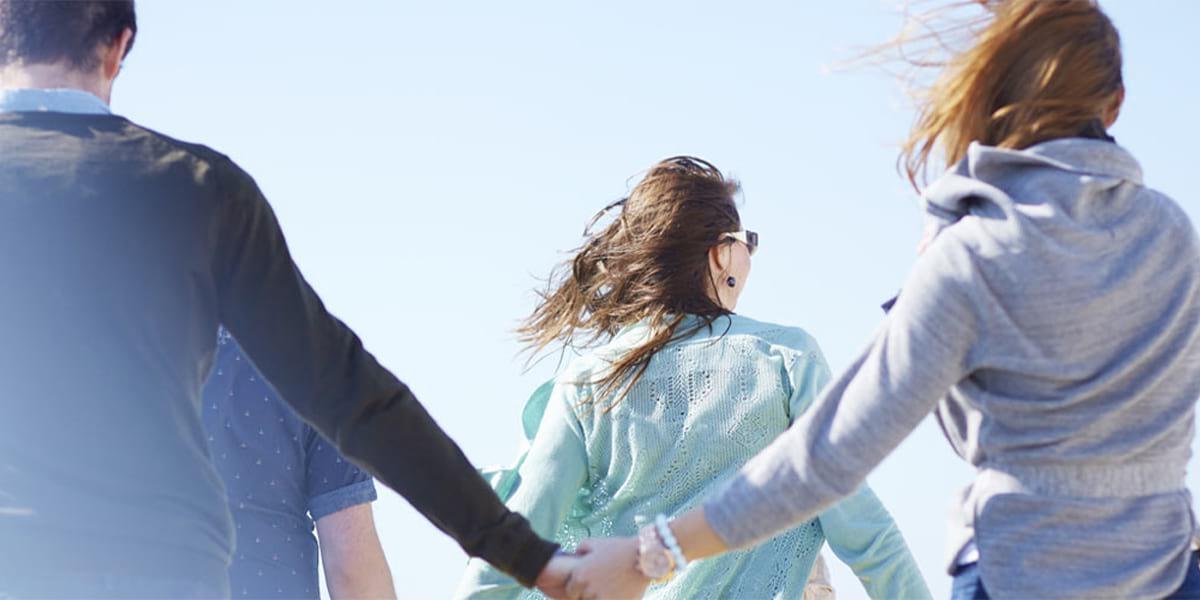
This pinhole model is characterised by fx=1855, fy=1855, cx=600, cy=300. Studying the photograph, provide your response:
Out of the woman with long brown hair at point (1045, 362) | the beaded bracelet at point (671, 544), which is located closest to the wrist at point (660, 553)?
the beaded bracelet at point (671, 544)

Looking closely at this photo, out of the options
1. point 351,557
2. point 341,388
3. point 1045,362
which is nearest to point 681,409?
point 351,557

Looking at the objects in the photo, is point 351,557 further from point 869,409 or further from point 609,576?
point 869,409

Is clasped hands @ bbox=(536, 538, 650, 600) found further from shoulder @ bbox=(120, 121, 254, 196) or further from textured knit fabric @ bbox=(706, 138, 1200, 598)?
shoulder @ bbox=(120, 121, 254, 196)

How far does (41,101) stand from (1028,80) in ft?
5.92

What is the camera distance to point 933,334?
10.7 feet

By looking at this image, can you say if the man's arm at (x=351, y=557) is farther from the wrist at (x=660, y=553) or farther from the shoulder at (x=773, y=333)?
the shoulder at (x=773, y=333)

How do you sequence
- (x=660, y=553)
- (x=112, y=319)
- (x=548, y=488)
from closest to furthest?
(x=112, y=319) < (x=660, y=553) < (x=548, y=488)

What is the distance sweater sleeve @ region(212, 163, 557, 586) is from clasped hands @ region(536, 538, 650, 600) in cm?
5

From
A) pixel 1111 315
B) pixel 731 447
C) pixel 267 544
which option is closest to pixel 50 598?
pixel 267 544

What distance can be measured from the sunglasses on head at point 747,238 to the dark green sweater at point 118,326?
89.4 inches

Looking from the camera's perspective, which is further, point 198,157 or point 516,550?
point 516,550

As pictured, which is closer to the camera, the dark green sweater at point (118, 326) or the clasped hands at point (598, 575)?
the dark green sweater at point (118, 326)

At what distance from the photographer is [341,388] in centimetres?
365

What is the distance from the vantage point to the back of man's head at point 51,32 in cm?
338
